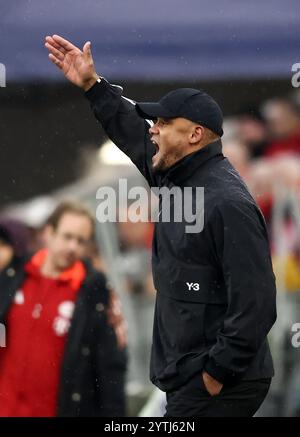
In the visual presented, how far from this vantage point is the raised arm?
339 cm

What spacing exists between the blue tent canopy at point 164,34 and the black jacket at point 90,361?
107 cm

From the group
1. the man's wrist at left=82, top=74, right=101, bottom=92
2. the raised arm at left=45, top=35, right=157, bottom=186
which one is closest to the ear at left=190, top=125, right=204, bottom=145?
the raised arm at left=45, top=35, right=157, bottom=186

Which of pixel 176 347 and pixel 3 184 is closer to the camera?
pixel 176 347

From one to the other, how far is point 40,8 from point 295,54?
1.14m

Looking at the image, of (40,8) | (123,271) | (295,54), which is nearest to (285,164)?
(295,54)

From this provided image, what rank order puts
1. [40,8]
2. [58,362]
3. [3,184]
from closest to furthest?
[58,362], [40,8], [3,184]

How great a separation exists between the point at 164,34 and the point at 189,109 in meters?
1.71

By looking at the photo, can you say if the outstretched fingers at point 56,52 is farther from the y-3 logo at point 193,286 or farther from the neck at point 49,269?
the neck at point 49,269

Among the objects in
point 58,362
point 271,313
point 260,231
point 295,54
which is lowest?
A: point 58,362

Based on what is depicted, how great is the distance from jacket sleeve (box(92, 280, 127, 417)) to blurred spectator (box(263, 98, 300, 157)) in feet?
3.72

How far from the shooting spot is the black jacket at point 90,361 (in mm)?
4297

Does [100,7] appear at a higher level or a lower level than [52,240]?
higher

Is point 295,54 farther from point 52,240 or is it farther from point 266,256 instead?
point 266,256

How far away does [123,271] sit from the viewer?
5.05m
